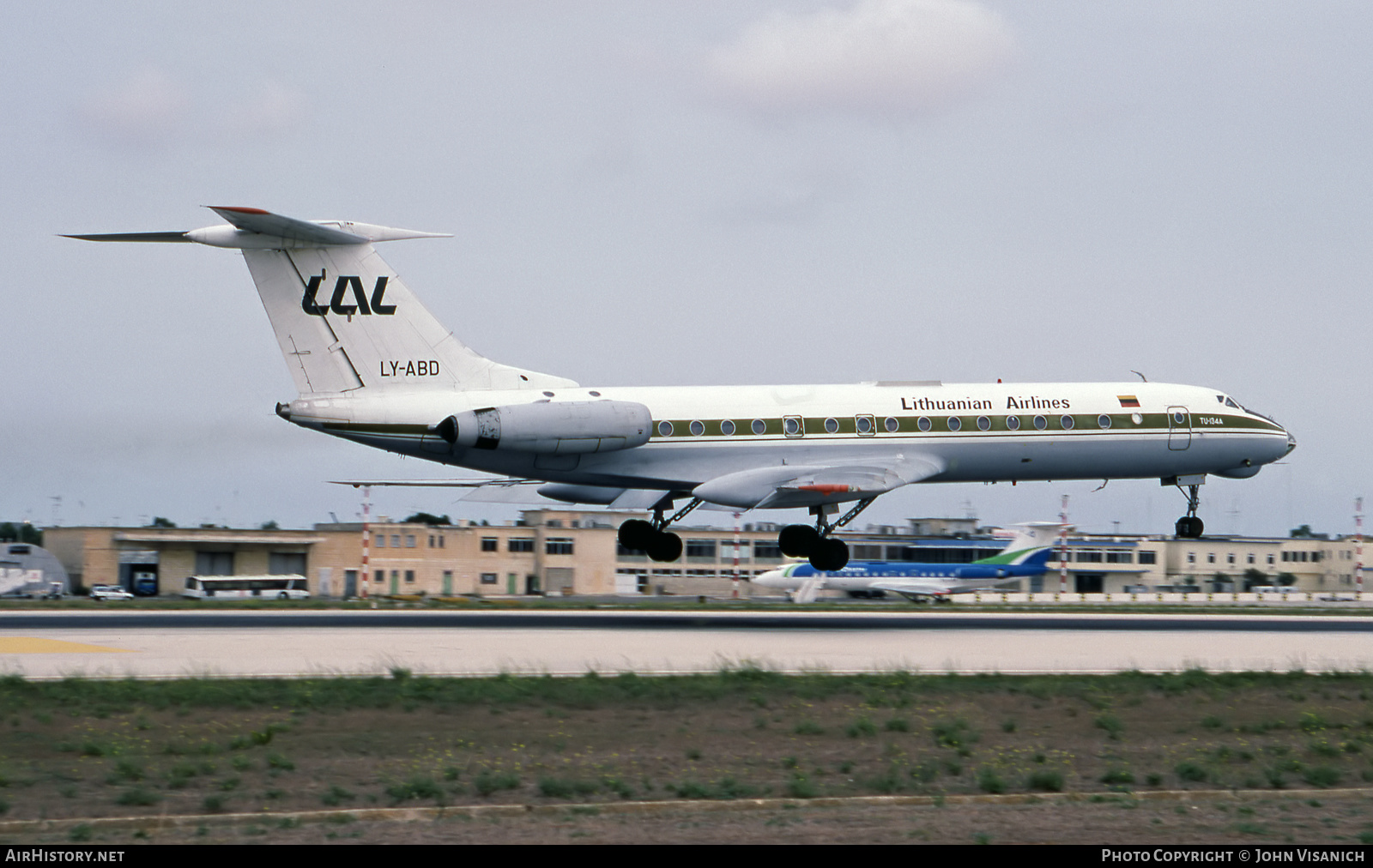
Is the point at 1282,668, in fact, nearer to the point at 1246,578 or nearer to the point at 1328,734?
the point at 1328,734

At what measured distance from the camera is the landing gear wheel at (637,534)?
37250 millimetres

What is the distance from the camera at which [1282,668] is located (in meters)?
25.7

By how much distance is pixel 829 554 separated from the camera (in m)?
34.5

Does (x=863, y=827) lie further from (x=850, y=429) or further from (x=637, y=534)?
(x=637, y=534)

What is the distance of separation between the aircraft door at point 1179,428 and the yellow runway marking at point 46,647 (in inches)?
1053

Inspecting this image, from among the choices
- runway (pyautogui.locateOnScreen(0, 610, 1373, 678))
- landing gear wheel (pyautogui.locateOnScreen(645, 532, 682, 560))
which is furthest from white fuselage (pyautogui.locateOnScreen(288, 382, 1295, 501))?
runway (pyautogui.locateOnScreen(0, 610, 1373, 678))

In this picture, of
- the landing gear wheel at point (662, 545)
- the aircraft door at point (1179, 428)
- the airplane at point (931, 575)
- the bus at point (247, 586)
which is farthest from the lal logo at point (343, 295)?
the bus at point (247, 586)

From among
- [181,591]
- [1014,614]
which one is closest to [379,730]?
[1014,614]

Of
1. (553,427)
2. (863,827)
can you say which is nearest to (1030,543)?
(553,427)

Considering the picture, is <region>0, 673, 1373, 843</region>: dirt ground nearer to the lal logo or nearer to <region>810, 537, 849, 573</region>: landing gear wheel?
<region>810, 537, 849, 573</region>: landing gear wheel

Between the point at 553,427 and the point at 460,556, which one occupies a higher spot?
the point at 553,427

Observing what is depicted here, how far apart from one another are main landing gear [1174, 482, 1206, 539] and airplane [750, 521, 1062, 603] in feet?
84.7

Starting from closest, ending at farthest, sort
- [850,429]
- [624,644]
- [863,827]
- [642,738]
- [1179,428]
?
[863,827]
[642,738]
[624,644]
[850,429]
[1179,428]

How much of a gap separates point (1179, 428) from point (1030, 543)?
104 ft
